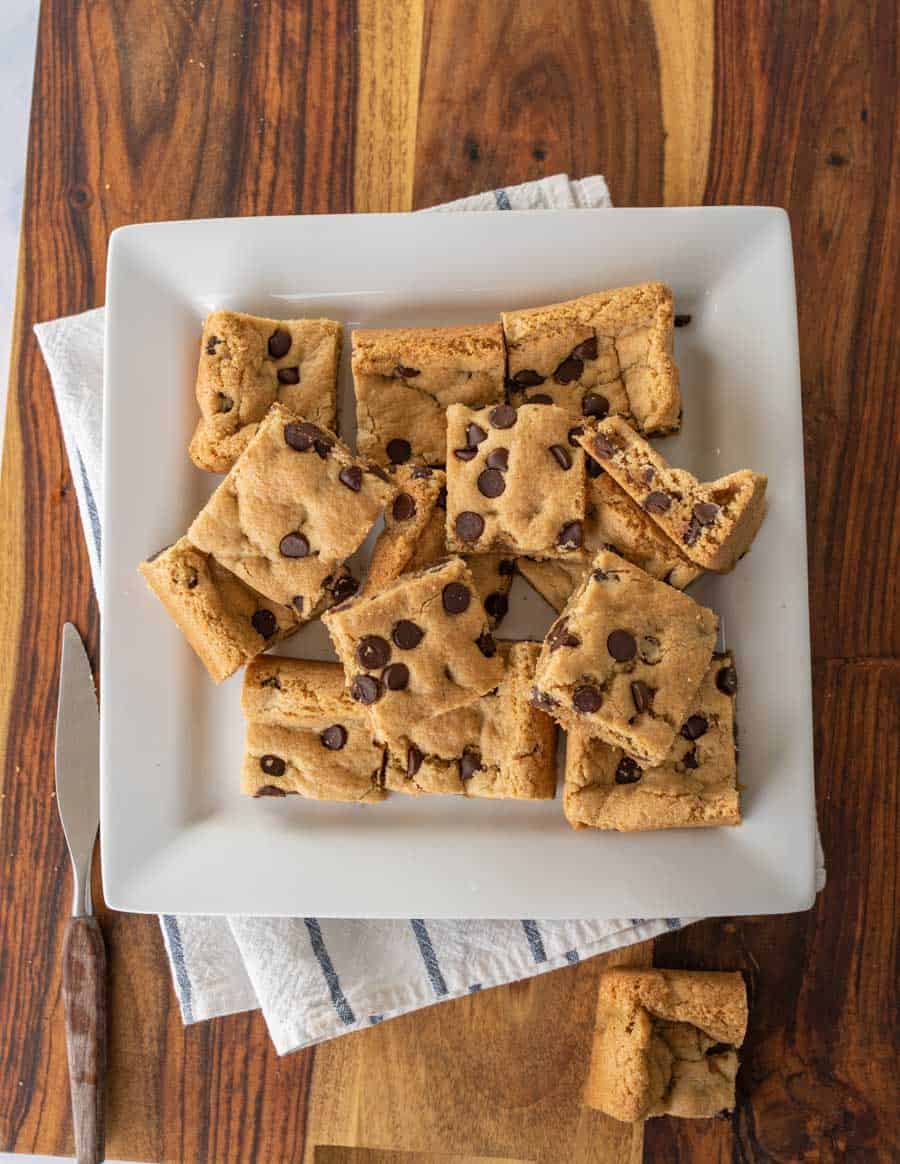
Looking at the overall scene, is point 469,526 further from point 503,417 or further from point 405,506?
point 503,417

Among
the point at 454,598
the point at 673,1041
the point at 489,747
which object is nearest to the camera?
the point at 454,598

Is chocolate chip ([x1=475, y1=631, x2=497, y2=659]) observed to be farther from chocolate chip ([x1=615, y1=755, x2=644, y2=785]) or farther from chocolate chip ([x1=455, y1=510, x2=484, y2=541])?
chocolate chip ([x1=615, y1=755, x2=644, y2=785])

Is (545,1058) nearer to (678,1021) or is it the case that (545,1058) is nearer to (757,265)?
(678,1021)

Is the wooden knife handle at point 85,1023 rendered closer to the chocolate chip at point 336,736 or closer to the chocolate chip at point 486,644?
the chocolate chip at point 336,736

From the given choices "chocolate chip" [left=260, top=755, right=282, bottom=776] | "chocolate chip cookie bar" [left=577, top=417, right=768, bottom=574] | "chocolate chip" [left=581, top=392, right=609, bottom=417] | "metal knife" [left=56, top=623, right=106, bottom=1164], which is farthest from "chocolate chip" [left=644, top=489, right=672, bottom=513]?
"metal knife" [left=56, top=623, right=106, bottom=1164]

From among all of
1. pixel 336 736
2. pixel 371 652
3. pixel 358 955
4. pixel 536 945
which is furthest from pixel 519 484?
pixel 358 955
